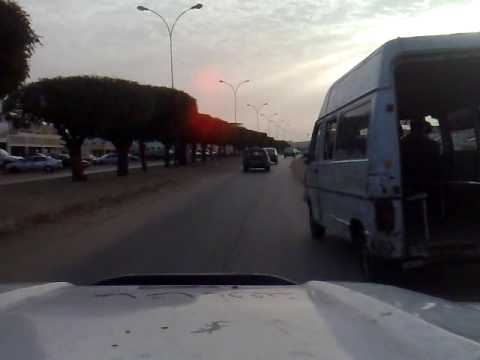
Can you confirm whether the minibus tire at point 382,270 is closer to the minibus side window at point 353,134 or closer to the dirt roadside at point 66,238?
the minibus side window at point 353,134

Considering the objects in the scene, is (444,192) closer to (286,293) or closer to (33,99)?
(286,293)

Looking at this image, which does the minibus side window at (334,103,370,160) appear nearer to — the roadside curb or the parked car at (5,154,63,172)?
the roadside curb

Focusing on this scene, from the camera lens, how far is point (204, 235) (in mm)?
13289

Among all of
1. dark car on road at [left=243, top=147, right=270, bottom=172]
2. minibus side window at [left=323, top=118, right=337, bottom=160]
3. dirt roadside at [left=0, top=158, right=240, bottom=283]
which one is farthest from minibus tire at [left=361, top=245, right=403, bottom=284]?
dark car on road at [left=243, top=147, right=270, bottom=172]

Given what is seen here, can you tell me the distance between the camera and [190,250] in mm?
11273

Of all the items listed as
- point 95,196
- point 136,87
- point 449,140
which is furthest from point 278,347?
point 136,87

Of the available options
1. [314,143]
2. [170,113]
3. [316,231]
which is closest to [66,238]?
[316,231]

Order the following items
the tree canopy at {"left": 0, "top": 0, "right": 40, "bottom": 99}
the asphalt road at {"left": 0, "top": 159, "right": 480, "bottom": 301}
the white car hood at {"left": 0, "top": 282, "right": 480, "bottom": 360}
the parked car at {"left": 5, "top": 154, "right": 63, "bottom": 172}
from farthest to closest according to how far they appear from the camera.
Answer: the parked car at {"left": 5, "top": 154, "right": 63, "bottom": 172}, the tree canopy at {"left": 0, "top": 0, "right": 40, "bottom": 99}, the asphalt road at {"left": 0, "top": 159, "right": 480, "bottom": 301}, the white car hood at {"left": 0, "top": 282, "right": 480, "bottom": 360}

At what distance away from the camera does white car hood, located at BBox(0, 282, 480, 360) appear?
6.82 feet

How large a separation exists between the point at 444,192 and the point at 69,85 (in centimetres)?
2557

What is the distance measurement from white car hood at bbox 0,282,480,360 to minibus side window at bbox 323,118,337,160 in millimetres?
6606

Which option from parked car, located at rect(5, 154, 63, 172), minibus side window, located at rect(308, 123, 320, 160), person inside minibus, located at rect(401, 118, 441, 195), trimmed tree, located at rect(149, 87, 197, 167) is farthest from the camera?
parked car, located at rect(5, 154, 63, 172)

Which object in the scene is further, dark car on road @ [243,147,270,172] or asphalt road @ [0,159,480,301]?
dark car on road @ [243,147,270,172]

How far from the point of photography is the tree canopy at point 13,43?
16188 mm
